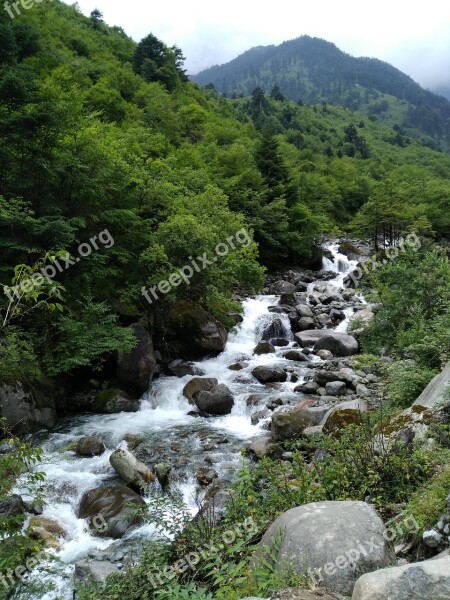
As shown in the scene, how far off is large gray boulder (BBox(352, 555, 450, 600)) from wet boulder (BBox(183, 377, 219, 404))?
11.6 meters

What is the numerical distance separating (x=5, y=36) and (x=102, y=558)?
83.5ft

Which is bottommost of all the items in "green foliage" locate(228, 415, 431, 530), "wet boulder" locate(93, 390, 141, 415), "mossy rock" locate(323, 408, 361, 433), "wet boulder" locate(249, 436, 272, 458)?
"wet boulder" locate(249, 436, 272, 458)

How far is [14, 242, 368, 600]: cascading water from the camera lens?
7953mm

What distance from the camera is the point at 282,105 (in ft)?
378

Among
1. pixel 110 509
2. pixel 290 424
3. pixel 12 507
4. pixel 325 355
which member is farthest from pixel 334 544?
pixel 325 355

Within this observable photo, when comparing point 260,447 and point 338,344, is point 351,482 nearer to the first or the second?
point 260,447

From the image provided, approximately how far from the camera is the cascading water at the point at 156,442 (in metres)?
7.95

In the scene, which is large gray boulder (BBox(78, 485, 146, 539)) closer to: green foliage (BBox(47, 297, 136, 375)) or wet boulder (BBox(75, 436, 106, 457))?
wet boulder (BBox(75, 436, 106, 457))

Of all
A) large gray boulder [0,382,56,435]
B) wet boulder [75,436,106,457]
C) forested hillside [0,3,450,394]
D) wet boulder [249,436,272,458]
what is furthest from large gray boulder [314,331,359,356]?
large gray boulder [0,382,56,435]

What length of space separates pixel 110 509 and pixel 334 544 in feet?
19.3

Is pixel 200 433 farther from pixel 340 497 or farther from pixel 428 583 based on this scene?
pixel 428 583

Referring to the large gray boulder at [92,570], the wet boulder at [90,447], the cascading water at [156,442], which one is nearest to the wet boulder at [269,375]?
the cascading water at [156,442]

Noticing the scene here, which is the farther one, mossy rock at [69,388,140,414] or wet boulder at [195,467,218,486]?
mossy rock at [69,388,140,414]

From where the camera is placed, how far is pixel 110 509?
342 inches
